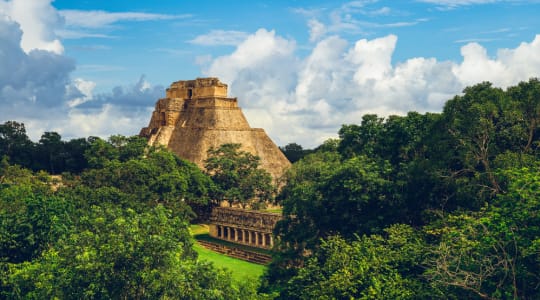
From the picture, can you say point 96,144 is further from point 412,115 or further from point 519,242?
point 519,242

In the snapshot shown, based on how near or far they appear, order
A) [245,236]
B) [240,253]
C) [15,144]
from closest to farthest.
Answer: [240,253] → [245,236] → [15,144]

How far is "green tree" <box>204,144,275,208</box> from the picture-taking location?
2040 inches

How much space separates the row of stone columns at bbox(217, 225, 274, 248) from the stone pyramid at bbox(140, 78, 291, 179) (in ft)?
50.1

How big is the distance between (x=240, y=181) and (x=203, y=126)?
16.7 metres

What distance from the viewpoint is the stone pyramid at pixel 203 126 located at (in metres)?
65.4

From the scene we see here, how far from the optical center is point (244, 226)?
149 feet

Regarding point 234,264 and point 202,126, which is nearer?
point 234,264

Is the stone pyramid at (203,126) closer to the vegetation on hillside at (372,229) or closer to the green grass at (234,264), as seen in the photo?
the green grass at (234,264)

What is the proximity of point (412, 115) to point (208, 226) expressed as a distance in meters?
24.4

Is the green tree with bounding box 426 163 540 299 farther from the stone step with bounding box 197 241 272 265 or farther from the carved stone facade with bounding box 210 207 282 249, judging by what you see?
the carved stone facade with bounding box 210 207 282 249

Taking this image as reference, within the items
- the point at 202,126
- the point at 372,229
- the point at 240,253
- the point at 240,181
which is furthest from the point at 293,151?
the point at 372,229

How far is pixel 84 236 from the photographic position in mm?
20094

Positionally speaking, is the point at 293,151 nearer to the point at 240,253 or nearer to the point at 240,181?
the point at 240,181

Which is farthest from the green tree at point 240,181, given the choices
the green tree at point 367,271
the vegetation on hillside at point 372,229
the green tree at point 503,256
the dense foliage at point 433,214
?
the green tree at point 503,256
